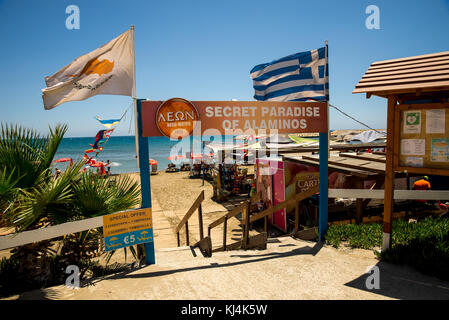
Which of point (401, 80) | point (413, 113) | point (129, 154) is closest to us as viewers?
point (401, 80)

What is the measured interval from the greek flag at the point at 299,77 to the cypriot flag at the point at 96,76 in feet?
10.2

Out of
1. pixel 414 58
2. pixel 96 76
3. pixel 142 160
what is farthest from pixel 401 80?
pixel 96 76

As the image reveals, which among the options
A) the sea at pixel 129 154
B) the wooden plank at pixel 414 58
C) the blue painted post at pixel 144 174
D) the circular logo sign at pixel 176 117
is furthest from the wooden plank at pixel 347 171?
the blue painted post at pixel 144 174

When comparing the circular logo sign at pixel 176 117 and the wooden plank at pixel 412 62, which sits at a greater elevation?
the wooden plank at pixel 412 62

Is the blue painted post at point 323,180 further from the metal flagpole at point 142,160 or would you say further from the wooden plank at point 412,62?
the metal flagpole at point 142,160

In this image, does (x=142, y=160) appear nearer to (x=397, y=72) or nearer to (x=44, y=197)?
(x=44, y=197)

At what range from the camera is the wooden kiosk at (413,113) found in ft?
12.6

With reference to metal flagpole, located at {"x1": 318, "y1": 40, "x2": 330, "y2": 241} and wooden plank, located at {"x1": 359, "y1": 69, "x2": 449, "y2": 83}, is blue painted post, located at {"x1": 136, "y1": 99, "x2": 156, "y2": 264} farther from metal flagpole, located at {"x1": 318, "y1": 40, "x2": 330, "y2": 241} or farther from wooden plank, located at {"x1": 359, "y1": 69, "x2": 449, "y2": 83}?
wooden plank, located at {"x1": 359, "y1": 69, "x2": 449, "y2": 83}

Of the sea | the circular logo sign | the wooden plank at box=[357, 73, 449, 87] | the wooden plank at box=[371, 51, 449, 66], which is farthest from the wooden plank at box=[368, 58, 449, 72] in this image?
the sea

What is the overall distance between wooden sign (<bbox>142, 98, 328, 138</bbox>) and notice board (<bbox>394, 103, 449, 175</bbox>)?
150 centimetres

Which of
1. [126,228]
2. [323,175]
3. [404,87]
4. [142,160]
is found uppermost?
[404,87]

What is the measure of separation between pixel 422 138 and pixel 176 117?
12.2 ft

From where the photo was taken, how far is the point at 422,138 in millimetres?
4043
